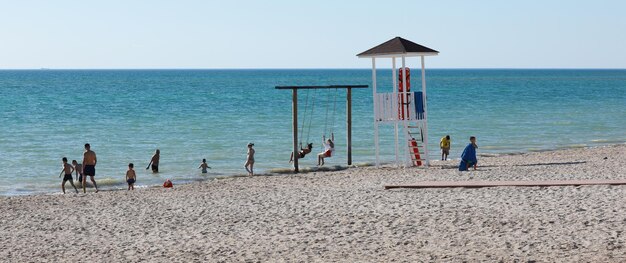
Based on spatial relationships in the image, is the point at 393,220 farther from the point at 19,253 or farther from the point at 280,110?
the point at 280,110

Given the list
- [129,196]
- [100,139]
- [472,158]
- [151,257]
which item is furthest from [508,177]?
[100,139]

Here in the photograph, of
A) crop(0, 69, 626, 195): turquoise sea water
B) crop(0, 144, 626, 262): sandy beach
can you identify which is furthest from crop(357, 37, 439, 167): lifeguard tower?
crop(0, 69, 626, 195): turquoise sea water

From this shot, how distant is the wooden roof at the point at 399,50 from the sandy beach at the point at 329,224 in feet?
12.1

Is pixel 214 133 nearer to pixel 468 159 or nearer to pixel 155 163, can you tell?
pixel 155 163

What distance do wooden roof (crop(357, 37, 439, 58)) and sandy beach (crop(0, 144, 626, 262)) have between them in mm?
3693

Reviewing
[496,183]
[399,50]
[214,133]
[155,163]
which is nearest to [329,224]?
[496,183]

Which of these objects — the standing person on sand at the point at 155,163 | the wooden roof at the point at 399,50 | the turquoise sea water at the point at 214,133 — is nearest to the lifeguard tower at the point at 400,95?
the wooden roof at the point at 399,50

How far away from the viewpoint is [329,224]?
1478 centimetres

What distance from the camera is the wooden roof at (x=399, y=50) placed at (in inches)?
907

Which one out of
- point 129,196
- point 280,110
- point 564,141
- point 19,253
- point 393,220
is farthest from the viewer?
point 280,110

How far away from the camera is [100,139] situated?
41.8m

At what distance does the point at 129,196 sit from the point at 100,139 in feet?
73.6

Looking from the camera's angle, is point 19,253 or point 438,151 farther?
point 438,151

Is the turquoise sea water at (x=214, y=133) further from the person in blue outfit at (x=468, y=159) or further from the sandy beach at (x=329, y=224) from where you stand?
the sandy beach at (x=329, y=224)
